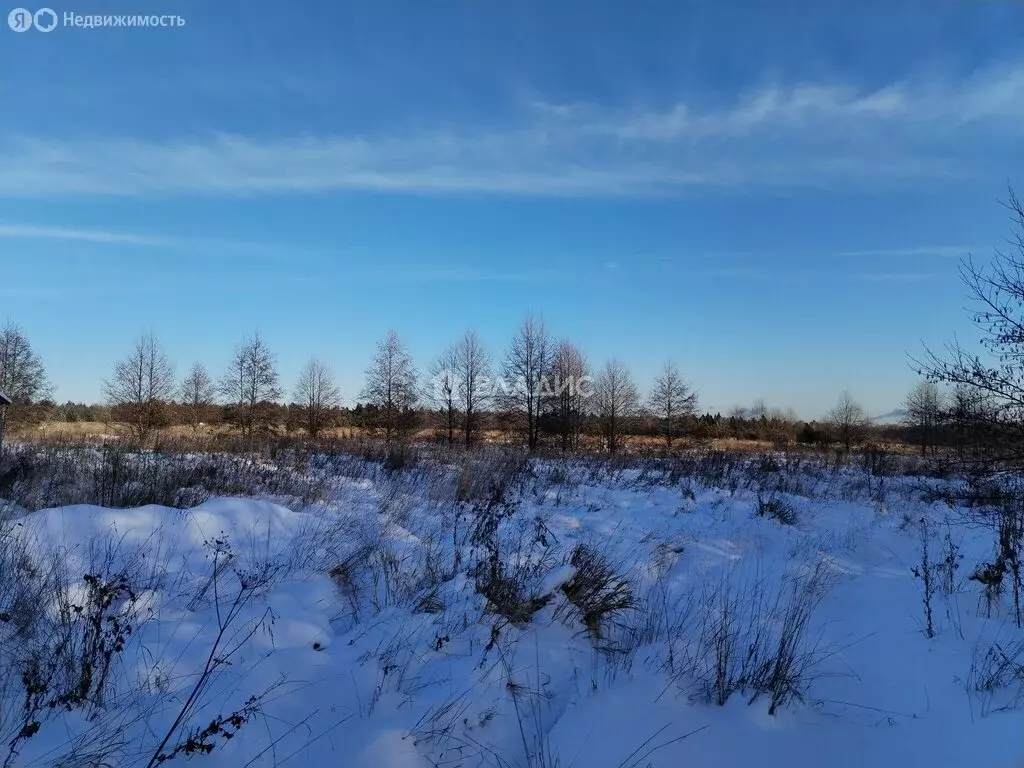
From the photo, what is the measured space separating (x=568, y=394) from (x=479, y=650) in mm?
30793

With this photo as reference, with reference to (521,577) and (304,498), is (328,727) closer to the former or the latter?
(521,577)

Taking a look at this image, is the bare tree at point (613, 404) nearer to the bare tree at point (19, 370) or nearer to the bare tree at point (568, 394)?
the bare tree at point (568, 394)

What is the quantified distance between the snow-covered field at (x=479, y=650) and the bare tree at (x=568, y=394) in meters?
26.2

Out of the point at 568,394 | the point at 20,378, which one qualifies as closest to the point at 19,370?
the point at 20,378

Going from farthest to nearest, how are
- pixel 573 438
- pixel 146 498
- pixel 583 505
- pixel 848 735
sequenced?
pixel 573 438, pixel 583 505, pixel 146 498, pixel 848 735

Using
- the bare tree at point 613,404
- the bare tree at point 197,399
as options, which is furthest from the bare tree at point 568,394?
the bare tree at point 197,399

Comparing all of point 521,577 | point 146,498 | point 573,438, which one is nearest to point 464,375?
point 573,438

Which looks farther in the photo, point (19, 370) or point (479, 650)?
point (19, 370)

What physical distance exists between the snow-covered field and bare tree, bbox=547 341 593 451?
1030 inches

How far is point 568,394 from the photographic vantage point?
34.1 metres

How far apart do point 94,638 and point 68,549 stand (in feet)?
6.25

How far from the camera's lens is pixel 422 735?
9.02 feet

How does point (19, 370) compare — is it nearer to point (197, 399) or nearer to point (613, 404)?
point (197, 399)

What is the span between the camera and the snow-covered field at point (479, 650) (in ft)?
8.94
